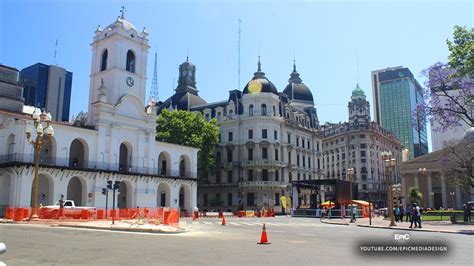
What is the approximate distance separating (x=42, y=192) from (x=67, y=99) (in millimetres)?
63675

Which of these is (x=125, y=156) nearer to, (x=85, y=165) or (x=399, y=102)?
(x=85, y=165)

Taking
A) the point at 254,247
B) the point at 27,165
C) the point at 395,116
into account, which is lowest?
the point at 254,247

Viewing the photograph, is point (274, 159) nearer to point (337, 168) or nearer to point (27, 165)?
point (27, 165)

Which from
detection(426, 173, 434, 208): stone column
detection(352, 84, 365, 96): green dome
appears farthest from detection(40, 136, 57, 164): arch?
detection(352, 84, 365, 96): green dome

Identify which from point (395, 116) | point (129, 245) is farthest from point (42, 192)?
point (395, 116)

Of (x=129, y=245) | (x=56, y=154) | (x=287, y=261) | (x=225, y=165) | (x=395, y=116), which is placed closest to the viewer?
(x=287, y=261)

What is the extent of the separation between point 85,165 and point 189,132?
69.5 ft

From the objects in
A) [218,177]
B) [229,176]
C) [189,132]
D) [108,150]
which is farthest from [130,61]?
[218,177]

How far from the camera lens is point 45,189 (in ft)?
137

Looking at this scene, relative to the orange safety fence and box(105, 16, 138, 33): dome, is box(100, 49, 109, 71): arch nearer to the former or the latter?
box(105, 16, 138, 33): dome

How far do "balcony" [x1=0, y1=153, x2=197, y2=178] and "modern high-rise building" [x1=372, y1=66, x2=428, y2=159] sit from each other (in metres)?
134

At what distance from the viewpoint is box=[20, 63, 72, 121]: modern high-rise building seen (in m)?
80.1

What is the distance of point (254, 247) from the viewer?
14.2 metres

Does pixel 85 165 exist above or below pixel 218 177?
below
